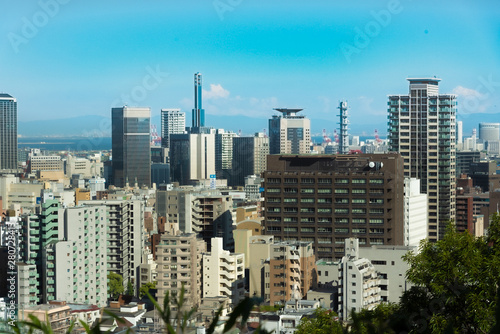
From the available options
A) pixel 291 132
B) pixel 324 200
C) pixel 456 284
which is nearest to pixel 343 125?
pixel 291 132

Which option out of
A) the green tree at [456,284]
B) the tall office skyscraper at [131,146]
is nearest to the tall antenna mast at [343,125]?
the tall office skyscraper at [131,146]

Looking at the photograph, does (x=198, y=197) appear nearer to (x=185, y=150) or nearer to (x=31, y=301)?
(x=31, y=301)

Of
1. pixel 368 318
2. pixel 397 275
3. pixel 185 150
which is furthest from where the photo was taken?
pixel 185 150

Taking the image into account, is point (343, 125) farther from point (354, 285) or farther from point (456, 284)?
point (456, 284)

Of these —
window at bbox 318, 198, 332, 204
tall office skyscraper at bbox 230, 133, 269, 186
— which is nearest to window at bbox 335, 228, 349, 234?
window at bbox 318, 198, 332, 204

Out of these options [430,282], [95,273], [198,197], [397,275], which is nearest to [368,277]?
[397,275]

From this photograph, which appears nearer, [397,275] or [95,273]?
[397,275]

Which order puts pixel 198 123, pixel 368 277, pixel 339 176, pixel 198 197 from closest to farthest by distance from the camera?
pixel 368 277
pixel 339 176
pixel 198 197
pixel 198 123
